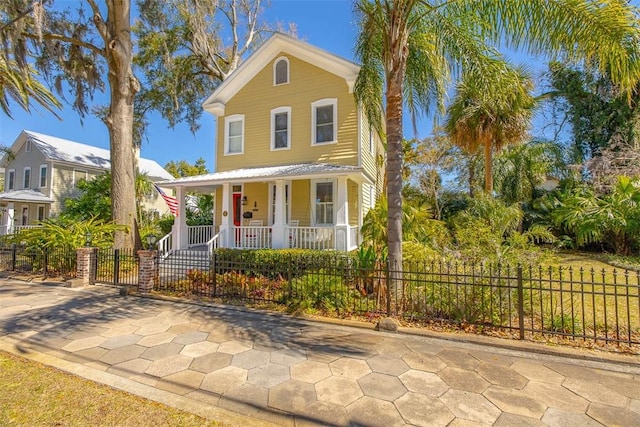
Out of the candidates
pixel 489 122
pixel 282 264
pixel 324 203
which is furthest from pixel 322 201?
pixel 489 122

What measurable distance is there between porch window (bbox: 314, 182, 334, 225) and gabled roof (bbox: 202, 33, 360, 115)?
12.5 ft

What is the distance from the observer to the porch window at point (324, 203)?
11.7 m

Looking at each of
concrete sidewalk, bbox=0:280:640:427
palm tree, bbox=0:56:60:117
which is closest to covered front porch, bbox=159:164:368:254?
concrete sidewalk, bbox=0:280:640:427

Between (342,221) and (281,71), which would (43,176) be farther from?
(342,221)

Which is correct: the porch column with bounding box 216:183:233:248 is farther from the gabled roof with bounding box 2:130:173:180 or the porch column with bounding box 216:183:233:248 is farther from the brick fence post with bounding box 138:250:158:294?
the gabled roof with bounding box 2:130:173:180

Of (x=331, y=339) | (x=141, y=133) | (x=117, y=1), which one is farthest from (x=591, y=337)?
(x=141, y=133)

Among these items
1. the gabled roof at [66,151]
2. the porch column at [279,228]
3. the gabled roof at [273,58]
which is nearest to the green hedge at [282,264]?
the porch column at [279,228]

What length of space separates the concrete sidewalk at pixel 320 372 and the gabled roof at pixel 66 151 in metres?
20.0

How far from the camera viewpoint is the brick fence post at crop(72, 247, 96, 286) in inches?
342

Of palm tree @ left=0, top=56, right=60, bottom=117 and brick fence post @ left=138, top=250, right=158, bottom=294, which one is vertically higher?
palm tree @ left=0, top=56, right=60, bottom=117

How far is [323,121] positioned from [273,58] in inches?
144

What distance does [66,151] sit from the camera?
926 inches

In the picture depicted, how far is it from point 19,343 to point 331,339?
4784 mm

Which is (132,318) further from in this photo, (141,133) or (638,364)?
(141,133)
